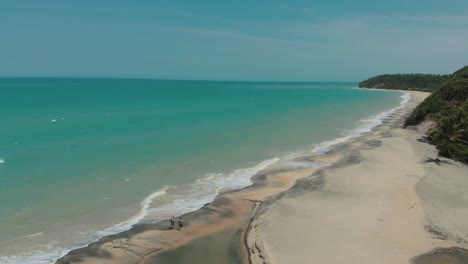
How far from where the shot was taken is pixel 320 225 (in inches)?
625

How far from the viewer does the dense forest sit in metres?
148

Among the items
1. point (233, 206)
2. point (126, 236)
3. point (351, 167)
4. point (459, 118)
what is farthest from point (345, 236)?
point (459, 118)

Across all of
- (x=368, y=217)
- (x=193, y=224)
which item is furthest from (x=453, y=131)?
(x=193, y=224)

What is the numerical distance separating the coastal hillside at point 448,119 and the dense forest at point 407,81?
348 ft

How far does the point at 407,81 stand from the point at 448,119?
147610 millimetres

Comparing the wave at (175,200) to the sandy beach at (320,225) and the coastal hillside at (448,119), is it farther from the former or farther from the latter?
the coastal hillside at (448,119)

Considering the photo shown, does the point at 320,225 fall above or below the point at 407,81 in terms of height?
below

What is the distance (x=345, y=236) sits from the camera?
1473 centimetres

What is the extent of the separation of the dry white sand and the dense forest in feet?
428

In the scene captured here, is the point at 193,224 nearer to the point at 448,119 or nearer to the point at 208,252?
the point at 208,252

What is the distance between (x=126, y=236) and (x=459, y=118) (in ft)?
88.8

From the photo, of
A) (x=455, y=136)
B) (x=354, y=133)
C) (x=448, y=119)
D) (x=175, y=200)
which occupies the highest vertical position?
(x=448, y=119)

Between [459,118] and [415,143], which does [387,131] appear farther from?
[459,118]

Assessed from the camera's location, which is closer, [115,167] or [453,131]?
[115,167]
